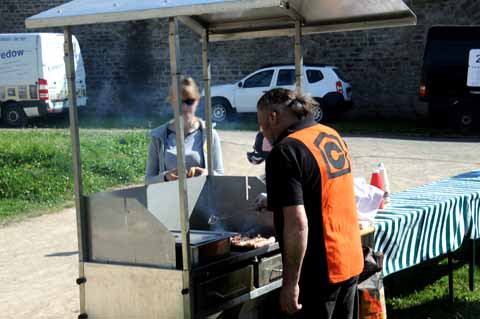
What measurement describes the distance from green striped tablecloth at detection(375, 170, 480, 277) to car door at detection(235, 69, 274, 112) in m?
13.4

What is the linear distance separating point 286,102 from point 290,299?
34.6 inches

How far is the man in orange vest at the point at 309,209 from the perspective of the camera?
2.93 metres

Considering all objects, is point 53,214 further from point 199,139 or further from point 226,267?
point 226,267

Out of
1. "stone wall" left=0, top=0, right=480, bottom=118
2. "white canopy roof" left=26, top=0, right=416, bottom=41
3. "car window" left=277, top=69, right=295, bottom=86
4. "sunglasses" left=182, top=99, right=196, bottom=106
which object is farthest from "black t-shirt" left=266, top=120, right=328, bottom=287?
"stone wall" left=0, top=0, right=480, bottom=118

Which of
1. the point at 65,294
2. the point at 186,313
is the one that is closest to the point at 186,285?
the point at 186,313

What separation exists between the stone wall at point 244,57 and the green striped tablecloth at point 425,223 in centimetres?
1466

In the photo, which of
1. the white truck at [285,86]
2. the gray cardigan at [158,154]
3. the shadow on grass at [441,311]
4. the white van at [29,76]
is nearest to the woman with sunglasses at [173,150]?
the gray cardigan at [158,154]

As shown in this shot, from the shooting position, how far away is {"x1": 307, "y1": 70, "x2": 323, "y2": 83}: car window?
1842 centimetres

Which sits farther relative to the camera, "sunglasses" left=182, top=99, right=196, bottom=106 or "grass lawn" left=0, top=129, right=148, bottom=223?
"grass lawn" left=0, top=129, right=148, bottom=223

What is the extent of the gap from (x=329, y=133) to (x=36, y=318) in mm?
3097

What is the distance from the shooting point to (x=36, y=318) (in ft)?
17.0

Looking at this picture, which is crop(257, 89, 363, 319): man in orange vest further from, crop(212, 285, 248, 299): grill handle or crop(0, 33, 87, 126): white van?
crop(0, 33, 87, 126): white van

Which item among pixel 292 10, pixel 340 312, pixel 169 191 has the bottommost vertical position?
pixel 340 312

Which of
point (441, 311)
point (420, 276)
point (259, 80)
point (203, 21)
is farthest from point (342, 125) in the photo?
point (203, 21)
